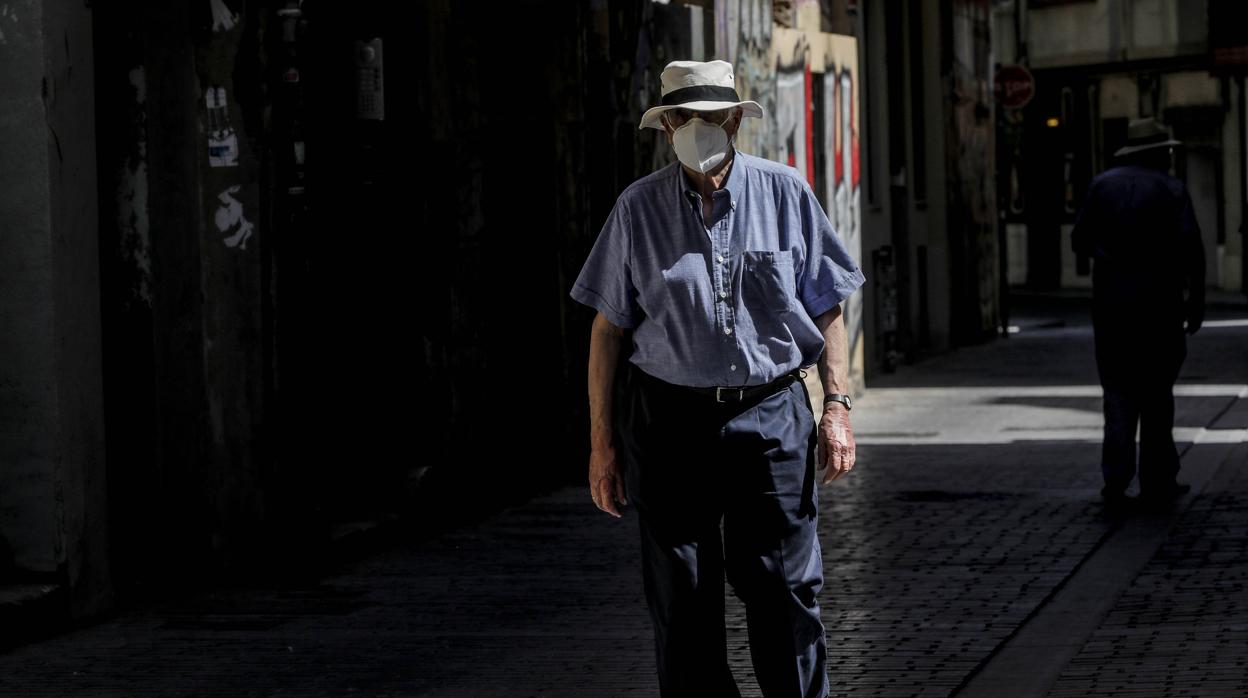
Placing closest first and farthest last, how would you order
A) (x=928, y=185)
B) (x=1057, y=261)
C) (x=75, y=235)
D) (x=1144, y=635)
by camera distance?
(x=1144, y=635), (x=75, y=235), (x=928, y=185), (x=1057, y=261)

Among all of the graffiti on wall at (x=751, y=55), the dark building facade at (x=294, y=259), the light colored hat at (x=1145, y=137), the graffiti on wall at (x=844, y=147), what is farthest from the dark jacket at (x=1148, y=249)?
the graffiti on wall at (x=844, y=147)

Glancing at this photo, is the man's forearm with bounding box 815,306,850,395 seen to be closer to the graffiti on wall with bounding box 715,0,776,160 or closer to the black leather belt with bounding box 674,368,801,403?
the black leather belt with bounding box 674,368,801,403

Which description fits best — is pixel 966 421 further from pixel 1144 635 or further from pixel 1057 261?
pixel 1057 261

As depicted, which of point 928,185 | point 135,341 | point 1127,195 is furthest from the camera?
point 928,185

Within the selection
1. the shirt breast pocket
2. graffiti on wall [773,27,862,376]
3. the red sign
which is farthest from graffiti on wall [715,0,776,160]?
the red sign

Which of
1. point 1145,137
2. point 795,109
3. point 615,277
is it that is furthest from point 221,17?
point 795,109

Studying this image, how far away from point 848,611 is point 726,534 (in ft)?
8.36

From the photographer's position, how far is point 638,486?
555cm

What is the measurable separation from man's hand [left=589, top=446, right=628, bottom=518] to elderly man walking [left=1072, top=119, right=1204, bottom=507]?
518 cm

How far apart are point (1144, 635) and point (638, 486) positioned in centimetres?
Answer: 246

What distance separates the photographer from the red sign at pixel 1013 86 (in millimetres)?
25766

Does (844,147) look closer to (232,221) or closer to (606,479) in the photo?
(232,221)

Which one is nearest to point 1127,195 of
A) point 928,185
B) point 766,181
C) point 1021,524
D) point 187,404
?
point 1021,524

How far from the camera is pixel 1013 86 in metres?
26.0
